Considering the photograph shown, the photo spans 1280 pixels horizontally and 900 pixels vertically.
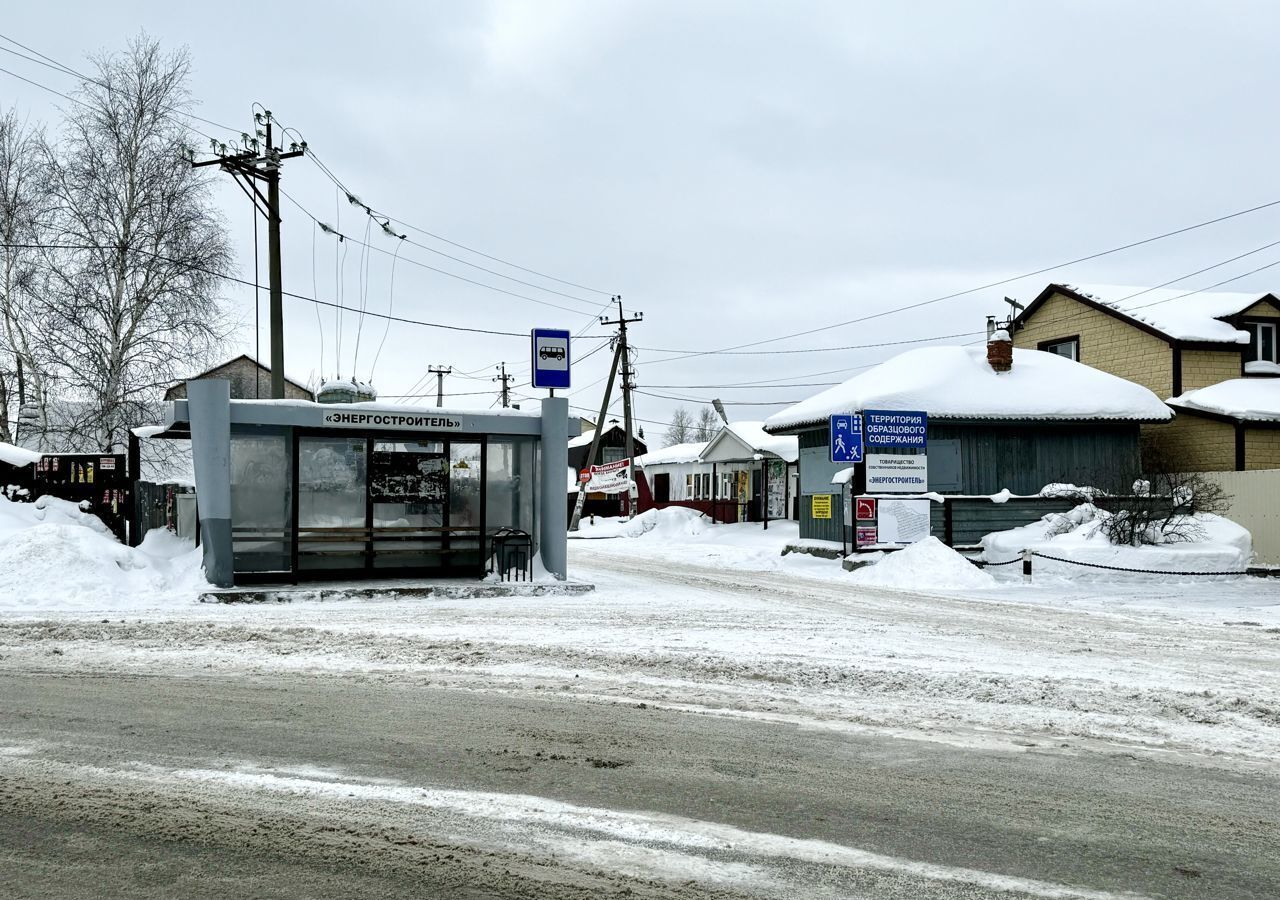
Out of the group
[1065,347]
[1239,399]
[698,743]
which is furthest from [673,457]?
[698,743]

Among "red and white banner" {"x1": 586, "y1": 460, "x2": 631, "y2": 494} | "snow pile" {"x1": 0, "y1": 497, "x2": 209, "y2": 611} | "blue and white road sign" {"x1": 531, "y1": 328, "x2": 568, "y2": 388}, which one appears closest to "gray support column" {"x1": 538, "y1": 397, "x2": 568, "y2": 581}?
"blue and white road sign" {"x1": 531, "y1": 328, "x2": 568, "y2": 388}

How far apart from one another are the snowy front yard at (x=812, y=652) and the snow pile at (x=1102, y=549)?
1944 millimetres

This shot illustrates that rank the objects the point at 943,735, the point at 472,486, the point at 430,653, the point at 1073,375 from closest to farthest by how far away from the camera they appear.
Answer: the point at 943,735 → the point at 430,653 → the point at 472,486 → the point at 1073,375

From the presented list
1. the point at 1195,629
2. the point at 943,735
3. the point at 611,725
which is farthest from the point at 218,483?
the point at 1195,629

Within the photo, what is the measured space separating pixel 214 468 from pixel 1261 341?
3074cm

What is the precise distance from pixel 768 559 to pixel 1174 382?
46.5 ft

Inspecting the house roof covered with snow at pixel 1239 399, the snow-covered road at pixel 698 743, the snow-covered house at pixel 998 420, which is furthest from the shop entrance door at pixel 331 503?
the house roof covered with snow at pixel 1239 399

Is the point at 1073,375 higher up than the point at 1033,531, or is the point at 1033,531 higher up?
the point at 1073,375

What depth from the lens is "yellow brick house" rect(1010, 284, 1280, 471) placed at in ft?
92.2

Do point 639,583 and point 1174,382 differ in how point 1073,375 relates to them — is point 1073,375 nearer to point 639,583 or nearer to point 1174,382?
point 1174,382

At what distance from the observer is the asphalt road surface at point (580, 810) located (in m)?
4.35

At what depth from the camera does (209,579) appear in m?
16.5

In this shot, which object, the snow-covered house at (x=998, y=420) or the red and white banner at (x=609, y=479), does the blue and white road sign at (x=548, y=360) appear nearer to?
the snow-covered house at (x=998, y=420)

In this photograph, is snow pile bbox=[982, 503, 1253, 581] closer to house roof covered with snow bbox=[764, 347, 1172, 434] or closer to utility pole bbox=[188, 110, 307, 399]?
house roof covered with snow bbox=[764, 347, 1172, 434]
